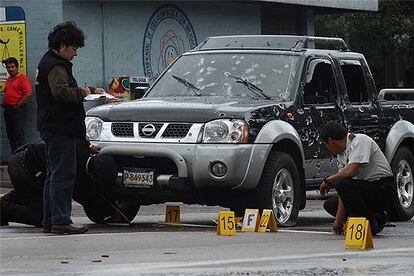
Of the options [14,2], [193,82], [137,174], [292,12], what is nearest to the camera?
[137,174]

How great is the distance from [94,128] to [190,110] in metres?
1.06

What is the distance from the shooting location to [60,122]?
40.0ft

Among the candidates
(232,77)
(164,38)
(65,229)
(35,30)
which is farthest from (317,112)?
(164,38)

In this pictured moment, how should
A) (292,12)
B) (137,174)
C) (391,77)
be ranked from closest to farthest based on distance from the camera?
(137,174) → (292,12) → (391,77)

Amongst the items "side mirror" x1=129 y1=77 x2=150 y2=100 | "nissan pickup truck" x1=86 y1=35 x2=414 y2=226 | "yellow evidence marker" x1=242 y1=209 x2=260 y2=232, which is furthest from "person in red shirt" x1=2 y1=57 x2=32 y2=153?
→ "yellow evidence marker" x1=242 y1=209 x2=260 y2=232

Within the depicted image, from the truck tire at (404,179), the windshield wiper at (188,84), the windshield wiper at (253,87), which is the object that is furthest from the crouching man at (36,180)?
the truck tire at (404,179)

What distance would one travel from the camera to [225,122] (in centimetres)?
1285

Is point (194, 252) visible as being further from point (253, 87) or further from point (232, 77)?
point (232, 77)

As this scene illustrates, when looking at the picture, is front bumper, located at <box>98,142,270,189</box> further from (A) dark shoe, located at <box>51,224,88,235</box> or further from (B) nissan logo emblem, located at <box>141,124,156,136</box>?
(A) dark shoe, located at <box>51,224,88,235</box>

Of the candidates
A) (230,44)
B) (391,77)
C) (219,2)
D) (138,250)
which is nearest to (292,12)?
(219,2)

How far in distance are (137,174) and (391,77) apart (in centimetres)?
2505

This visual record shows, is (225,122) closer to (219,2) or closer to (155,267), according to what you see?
(155,267)

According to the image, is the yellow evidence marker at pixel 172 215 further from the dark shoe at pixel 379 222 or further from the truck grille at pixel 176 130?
the dark shoe at pixel 379 222

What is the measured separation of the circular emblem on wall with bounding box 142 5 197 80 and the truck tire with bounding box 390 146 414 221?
36.1ft
